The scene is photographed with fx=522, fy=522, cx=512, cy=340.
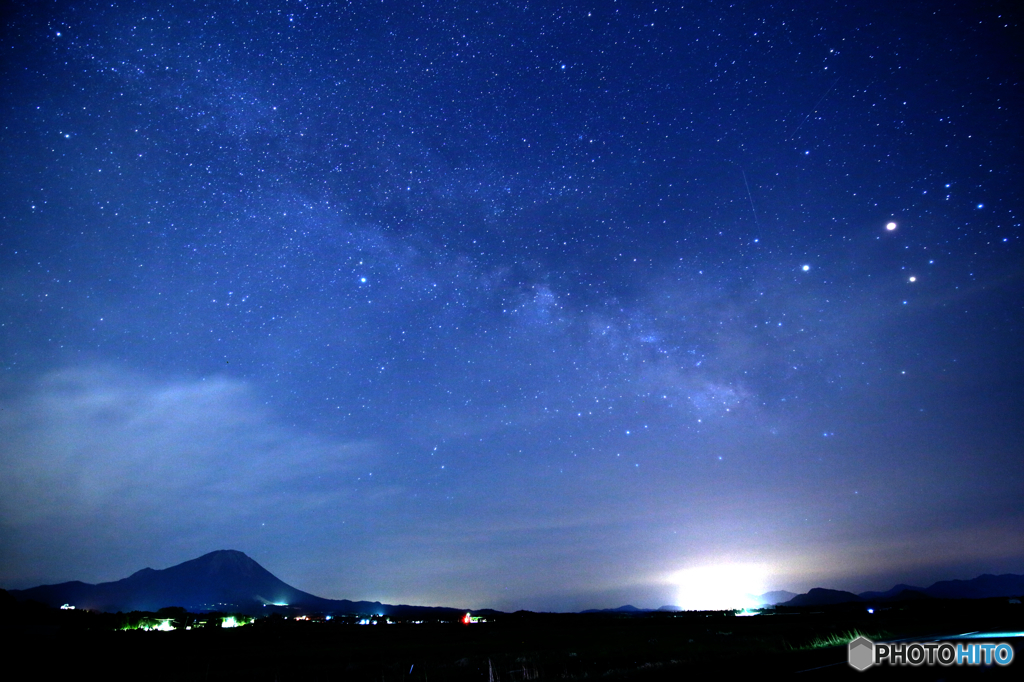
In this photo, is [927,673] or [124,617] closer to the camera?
[927,673]

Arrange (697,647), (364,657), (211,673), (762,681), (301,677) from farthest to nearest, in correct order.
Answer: (364,657), (697,647), (211,673), (301,677), (762,681)

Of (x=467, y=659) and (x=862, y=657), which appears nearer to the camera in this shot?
(x=862, y=657)

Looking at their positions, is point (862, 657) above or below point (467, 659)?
above

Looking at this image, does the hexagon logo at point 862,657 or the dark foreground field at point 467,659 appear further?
the dark foreground field at point 467,659

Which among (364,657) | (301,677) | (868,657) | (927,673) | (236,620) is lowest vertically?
(236,620)

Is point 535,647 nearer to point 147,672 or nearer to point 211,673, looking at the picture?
point 211,673

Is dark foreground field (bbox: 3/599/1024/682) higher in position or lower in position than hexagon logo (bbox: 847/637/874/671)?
lower

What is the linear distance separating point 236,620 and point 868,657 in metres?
133

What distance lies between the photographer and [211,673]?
34062 millimetres

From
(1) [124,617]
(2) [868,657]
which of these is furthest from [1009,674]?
(1) [124,617]

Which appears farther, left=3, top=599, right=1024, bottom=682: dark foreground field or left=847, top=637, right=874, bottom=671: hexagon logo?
left=3, top=599, right=1024, bottom=682: dark foreground field

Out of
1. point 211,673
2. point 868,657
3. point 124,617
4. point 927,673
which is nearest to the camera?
point 927,673

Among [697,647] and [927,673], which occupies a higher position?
[927,673]

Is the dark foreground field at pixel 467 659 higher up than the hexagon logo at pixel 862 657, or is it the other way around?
the hexagon logo at pixel 862 657
